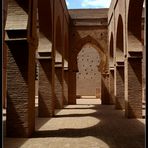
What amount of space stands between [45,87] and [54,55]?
1582 millimetres

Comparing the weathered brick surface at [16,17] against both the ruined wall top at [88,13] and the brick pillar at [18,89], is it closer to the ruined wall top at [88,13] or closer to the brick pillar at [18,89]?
the brick pillar at [18,89]

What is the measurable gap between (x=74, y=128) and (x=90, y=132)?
3.07 feet

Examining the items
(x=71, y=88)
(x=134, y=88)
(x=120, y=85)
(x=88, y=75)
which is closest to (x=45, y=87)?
(x=134, y=88)

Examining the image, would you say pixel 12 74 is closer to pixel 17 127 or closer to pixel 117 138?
pixel 17 127

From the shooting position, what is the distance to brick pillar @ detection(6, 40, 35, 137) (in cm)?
854

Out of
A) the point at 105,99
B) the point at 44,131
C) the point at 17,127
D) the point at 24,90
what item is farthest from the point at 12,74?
the point at 105,99

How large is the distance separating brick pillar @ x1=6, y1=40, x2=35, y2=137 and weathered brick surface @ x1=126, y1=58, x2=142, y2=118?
18.7 ft

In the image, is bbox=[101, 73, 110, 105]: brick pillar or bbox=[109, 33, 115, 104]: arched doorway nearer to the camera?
bbox=[109, 33, 115, 104]: arched doorway

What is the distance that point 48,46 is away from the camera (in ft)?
44.4

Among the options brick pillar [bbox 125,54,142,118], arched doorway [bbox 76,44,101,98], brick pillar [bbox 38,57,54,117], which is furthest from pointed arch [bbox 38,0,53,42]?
arched doorway [bbox 76,44,101,98]

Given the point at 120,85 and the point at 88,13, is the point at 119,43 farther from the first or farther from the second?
the point at 88,13

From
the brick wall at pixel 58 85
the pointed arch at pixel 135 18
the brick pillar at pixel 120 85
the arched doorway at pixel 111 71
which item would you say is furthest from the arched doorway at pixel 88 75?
the pointed arch at pixel 135 18

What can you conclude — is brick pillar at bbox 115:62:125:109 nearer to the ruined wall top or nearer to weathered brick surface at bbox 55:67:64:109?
weathered brick surface at bbox 55:67:64:109

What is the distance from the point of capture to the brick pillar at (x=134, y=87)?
13117mm
